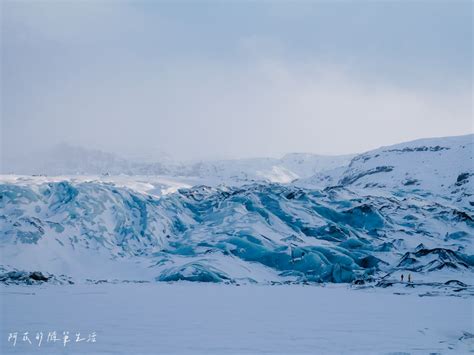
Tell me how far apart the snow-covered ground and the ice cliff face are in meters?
8.84

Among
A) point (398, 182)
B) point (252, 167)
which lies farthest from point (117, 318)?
point (252, 167)

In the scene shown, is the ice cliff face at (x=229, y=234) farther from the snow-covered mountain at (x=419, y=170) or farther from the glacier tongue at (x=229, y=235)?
the snow-covered mountain at (x=419, y=170)

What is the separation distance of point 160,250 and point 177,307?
19402mm

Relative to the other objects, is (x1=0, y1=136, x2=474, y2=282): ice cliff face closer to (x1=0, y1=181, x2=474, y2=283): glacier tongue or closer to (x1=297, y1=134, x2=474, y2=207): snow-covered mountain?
(x1=0, y1=181, x2=474, y2=283): glacier tongue

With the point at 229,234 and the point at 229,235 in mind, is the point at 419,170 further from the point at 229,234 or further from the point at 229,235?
the point at 229,235

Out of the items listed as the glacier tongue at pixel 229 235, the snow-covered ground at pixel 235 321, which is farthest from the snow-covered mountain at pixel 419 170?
the snow-covered ground at pixel 235 321

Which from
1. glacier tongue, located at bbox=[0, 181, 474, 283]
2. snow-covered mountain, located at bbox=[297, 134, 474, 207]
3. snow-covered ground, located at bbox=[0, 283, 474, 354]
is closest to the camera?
snow-covered ground, located at bbox=[0, 283, 474, 354]

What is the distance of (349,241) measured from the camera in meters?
36.2

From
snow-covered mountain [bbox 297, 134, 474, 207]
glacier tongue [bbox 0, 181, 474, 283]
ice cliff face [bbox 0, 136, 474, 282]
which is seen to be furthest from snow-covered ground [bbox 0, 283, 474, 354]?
snow-covered mountain [bbox 297, 134, 474, 207]

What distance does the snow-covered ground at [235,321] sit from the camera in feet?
33.9

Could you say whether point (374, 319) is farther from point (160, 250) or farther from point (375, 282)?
point (160, 250)

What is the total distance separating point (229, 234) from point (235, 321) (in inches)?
895

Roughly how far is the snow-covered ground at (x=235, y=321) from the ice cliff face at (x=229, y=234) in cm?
884

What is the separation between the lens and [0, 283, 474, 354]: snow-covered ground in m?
10.3
